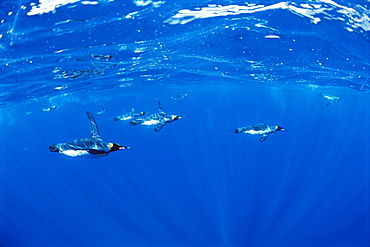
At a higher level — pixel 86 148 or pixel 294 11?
pixel 294 11

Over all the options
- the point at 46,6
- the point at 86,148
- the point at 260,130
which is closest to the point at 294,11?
the point at 260,130

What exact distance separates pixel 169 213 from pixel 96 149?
1962cm

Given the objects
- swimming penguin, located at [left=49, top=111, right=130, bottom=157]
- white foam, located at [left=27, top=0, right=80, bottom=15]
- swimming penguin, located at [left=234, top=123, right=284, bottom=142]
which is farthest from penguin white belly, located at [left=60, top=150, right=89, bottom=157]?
swimming penguin, located at [left=234, top=123, right=284, bottom=142]

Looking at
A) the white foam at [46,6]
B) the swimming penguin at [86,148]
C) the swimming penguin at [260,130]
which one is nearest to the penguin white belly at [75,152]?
the swimming penguin at [86,148]

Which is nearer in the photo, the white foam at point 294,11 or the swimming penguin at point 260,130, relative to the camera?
the white foam at point 294,11

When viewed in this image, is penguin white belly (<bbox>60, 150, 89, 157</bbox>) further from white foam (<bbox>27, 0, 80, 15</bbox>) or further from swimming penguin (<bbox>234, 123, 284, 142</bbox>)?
swimming penguin (<bbox>234, 123, 284, 142</bbox>)

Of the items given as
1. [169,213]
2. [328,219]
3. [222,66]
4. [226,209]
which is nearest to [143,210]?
[169,213]

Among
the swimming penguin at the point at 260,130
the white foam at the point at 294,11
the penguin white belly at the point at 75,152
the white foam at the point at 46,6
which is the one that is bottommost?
the swimming penguin at the point at 260,130

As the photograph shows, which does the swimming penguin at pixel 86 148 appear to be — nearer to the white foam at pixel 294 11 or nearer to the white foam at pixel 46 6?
the white foam at pixel 46 6

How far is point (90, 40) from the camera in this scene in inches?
455

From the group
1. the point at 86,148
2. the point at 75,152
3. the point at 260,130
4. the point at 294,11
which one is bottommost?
the point at 260,130

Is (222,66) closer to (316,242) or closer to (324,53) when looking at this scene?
(324,53)

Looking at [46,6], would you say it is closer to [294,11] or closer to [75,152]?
[75,152]

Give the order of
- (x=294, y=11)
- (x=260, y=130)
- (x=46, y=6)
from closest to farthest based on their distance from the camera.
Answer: (x=46, y=6) → (x=294, y=11) → (x=260, y=130)
